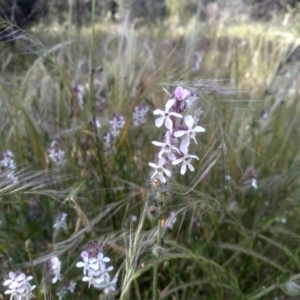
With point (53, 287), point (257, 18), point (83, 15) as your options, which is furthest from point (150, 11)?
point (53, 287)

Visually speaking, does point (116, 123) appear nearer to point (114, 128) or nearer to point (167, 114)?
point (114, 128)

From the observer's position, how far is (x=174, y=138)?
0.74 meters

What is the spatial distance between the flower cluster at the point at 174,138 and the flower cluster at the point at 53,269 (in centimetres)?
30

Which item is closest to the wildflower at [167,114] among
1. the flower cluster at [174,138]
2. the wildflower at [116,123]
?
the flower cluster at [174,138]

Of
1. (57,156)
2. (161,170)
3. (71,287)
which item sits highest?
(161,170)

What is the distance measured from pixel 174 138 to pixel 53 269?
39 cm

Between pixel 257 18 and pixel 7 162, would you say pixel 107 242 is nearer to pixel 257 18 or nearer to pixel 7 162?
pixel 7 162

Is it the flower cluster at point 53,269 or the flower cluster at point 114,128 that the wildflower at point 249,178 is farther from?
the flower cluster at point 53,269

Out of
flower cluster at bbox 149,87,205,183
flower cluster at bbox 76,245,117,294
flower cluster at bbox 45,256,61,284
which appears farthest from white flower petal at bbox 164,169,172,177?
flower cluster at bbox 45,256,61,284

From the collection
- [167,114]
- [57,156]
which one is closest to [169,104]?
[167,114]

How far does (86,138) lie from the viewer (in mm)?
1374

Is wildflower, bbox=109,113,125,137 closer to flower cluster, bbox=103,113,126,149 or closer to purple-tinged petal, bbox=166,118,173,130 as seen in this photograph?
flower cluster, bbox=103,113,126,149

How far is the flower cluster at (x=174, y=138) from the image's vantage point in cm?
73

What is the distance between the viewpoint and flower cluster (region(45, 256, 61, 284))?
962 millimetres
